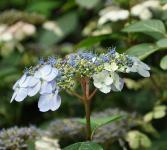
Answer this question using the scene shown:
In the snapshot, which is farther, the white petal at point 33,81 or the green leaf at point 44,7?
the green leaf at point 44,7

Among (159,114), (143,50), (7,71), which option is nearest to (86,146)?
(143,50)

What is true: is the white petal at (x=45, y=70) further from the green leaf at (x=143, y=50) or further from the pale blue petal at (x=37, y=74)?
the green leaf at (x=143, y=50)

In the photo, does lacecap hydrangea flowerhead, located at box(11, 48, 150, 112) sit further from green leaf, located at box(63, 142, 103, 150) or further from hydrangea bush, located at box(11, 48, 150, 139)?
green leaf, located at box(63, 142, 103, 150)

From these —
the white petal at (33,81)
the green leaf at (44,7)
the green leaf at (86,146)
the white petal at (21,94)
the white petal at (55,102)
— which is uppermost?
the green leaf at (44,7)

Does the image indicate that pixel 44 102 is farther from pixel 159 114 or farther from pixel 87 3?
pixel 87 3

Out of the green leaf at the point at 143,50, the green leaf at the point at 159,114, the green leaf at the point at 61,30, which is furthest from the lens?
the green leaf at the point at 61,30

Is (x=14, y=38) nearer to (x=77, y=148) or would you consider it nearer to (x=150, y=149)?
(x=150, y=149)

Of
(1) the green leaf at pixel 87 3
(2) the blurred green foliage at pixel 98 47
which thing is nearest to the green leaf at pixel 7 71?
(2) the blurred green foliage at pixel 98 47

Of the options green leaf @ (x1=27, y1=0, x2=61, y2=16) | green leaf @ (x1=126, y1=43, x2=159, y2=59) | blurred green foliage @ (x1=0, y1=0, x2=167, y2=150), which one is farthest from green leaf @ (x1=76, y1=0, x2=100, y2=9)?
green leaf @ (x1=27, y1=0, x2=61, y2=16)
